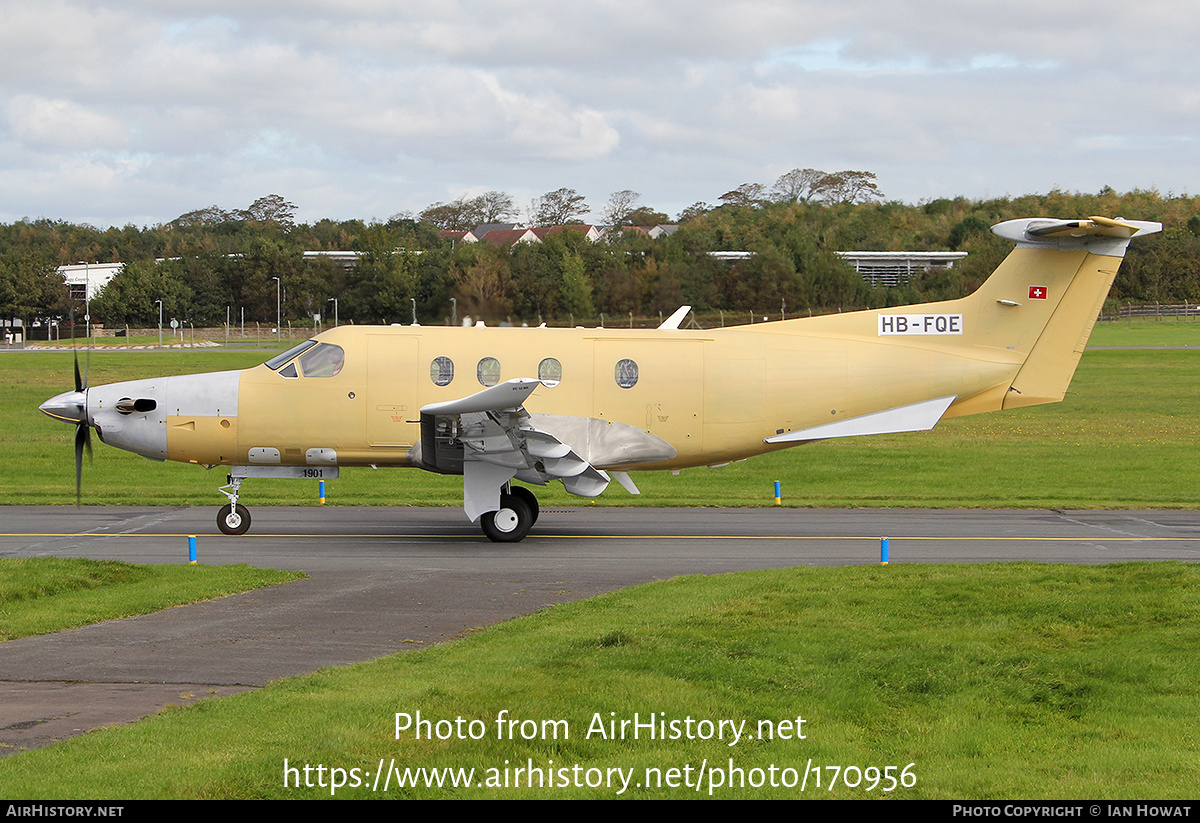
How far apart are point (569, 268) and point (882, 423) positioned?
24333mm

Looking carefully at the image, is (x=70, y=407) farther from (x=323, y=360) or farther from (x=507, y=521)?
(x=507, y=521)

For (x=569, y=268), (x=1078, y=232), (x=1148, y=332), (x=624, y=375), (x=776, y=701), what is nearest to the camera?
(x=776, y=701)

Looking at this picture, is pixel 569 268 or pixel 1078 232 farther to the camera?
pixel 569 268

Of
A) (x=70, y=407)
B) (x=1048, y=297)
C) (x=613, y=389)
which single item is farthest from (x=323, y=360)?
(x=1048, y=297)

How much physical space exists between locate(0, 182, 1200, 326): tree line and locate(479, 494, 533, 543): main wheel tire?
13.3 m

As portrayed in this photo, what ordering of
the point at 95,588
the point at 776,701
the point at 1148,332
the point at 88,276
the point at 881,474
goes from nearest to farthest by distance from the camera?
1. the point at 776,701
2. the point at 95,588
3. the point at 881,474
4. the point at 1148,332
5. the point at 88,276

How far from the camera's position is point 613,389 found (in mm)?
20406

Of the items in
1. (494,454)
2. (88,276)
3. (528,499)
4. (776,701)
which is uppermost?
(88,276)

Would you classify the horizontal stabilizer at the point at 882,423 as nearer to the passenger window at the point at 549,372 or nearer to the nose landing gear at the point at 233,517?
the passenger window at the point at 549,372

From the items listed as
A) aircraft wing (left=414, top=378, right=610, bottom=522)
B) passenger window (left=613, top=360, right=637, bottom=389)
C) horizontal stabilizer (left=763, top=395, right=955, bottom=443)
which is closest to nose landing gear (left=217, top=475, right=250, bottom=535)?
aircraft wing (left=414, top=378, right=610, bottom=522)

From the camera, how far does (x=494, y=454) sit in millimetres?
19625

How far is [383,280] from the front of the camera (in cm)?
4338

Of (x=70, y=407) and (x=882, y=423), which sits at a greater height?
(x=70, y=407)

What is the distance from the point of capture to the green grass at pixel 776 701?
7.32 m
